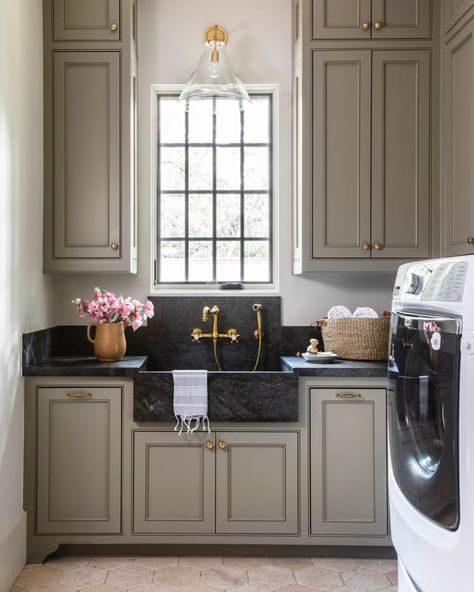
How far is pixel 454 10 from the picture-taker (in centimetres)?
264

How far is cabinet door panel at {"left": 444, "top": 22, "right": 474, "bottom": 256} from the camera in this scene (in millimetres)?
2502

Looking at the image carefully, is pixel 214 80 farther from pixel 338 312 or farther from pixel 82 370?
pixel 82 370

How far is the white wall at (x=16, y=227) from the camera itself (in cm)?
231

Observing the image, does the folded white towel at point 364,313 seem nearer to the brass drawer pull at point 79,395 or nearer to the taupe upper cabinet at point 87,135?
the taupe upper cabinet at point 87,135

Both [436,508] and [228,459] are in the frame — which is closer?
[436,508]

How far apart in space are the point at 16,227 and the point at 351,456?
1.73 metres

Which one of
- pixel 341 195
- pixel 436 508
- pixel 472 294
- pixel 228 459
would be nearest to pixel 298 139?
pixel 341 195

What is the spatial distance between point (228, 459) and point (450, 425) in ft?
4.41

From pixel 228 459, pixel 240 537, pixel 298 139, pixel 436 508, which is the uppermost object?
pixel 298 139

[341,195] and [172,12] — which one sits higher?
[172,12]

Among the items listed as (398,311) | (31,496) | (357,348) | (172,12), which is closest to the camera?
(398,311)

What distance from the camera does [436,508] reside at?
4.92 feet

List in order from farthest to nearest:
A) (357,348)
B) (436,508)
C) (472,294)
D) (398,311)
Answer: (357,348), (398,311), (436,508), (472,294)

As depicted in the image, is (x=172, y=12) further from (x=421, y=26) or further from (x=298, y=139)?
(x=421, y=26)
